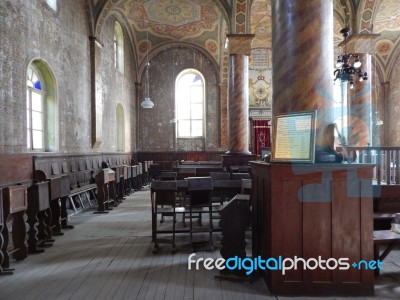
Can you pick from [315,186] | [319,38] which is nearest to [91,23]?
[319,38]

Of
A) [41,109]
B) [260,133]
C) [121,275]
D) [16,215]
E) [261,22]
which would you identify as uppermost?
[261,22]

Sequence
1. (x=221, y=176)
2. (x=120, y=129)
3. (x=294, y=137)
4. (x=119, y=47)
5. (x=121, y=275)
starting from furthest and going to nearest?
1. (x=120, y=129)
2. (x=119, y=47)
3. (x=221, y=176)
4. (x=121, y=275)
5. (x=294, y=137)

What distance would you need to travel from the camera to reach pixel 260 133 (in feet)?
61.7

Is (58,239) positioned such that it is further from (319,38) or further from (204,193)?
(319,38)

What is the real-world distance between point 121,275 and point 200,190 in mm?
1848

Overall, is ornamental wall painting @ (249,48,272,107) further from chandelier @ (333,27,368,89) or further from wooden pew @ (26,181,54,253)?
wooden pew @ (26,181,54,253)

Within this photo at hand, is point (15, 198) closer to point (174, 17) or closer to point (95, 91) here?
point (95, 91)

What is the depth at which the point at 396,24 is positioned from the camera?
15.9 meters

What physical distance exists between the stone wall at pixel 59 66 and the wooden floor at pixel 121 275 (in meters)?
2.92

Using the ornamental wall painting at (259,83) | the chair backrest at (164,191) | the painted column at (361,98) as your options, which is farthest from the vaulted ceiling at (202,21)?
the chair backrest at (164,191)

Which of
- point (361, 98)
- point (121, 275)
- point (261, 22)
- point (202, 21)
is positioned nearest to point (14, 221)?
point (121, 275)

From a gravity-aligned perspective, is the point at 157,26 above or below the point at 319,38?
above

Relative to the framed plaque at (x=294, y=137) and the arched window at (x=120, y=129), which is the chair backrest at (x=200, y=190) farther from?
the arched window at (x=120, y=129)

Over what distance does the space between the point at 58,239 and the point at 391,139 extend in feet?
62.2
